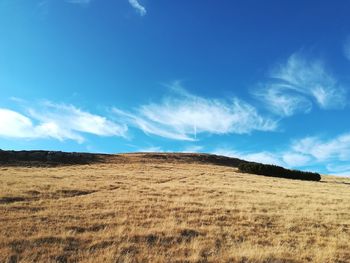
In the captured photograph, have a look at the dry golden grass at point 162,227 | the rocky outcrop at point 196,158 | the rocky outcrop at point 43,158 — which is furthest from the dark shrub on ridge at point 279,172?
the dry golden grass at point 162,227

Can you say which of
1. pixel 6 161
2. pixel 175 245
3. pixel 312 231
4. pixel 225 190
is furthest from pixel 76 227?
pixel 6 161

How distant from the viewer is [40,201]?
23.0 meters

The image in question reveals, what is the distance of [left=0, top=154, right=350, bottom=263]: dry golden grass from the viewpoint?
1420 centimetres

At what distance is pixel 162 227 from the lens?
1800 centimetres

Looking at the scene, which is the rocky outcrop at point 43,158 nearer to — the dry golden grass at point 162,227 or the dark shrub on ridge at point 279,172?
the dark shrub on ridge at point 279,172

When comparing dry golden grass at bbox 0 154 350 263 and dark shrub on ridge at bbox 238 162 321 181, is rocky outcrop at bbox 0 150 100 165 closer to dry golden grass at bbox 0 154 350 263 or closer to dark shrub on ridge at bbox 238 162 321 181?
dark shrub on ridge at bbox 238 162 321 181

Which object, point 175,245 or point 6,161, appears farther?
point 6,161

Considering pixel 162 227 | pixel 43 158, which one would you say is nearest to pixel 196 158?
pixel 43 158

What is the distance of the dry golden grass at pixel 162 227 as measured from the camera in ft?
46.6

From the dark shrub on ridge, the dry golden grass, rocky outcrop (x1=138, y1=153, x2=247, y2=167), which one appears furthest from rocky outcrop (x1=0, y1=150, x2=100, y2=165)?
the dry golden grass

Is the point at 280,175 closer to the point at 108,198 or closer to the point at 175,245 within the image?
the point at 108,198

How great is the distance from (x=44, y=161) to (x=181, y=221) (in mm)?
49638

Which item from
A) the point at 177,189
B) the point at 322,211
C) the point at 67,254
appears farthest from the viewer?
the point at 177,189

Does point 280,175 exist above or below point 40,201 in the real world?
above
